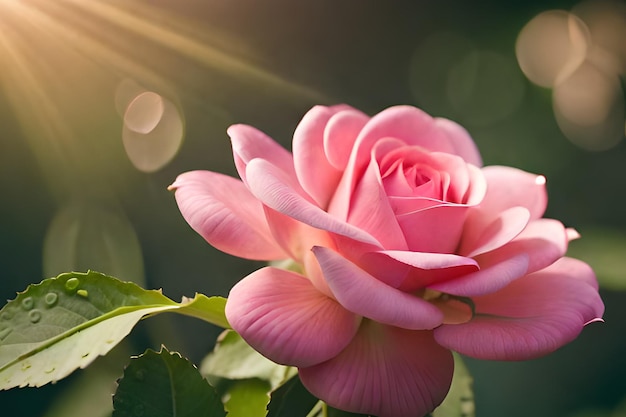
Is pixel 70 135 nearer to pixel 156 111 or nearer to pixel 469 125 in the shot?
pixel 156 111

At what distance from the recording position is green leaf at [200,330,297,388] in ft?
1.27

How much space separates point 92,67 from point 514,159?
1.86 ft

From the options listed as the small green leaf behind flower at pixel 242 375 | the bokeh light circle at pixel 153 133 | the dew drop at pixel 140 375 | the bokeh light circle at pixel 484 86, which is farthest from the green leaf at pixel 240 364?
the bokeh light circle at pixel 484 86

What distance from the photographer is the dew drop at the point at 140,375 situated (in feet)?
0.96

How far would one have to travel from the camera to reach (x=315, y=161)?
336 millimetres

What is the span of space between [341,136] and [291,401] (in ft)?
0.53

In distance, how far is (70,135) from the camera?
0.64 m

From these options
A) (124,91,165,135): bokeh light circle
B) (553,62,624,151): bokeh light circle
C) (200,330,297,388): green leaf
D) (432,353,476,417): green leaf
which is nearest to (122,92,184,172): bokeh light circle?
(124,91,165,135): bokeh light circle

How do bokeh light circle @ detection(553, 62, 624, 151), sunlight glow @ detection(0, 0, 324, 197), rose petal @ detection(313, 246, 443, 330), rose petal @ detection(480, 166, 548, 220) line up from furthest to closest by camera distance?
bokeh light circle @ detection(553, 62, 624, 151)
sunlight glow @ detection(0, 0, 324, 197)
rose petal @ detection(480, 166, 548, 220)
rose petal @ detection(313, 246, 443, 330)

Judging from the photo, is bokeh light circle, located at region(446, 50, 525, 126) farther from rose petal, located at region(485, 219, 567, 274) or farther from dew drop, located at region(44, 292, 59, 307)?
dew drop, located at region(44, 292, 59, 307)

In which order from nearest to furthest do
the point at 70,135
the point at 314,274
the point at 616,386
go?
the point at 314,274 < the point at 70,135 < the point at 616,386

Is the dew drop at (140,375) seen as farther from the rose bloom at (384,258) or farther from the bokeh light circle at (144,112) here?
the bokeh light circle at (144,112)

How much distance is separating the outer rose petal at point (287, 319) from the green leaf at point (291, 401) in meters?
0.07

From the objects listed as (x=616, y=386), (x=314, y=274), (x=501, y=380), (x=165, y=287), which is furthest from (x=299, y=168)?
(x=616, y=386)
